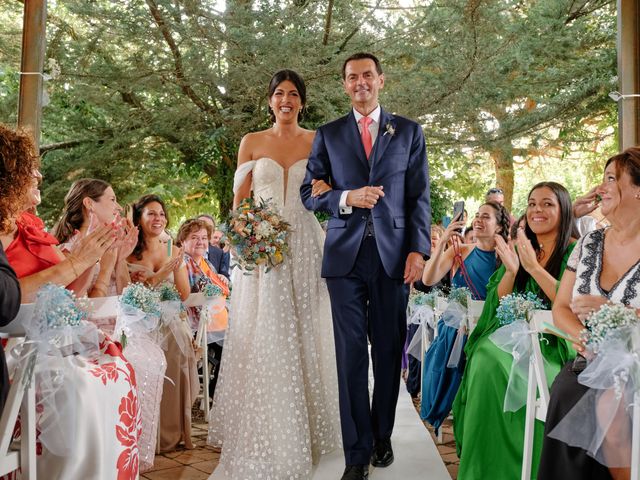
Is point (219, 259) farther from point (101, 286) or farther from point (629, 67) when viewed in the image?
point (629, 67)

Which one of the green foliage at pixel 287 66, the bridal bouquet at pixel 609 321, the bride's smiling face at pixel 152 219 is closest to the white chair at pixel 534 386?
the bridal bouquet at pixel 609 321

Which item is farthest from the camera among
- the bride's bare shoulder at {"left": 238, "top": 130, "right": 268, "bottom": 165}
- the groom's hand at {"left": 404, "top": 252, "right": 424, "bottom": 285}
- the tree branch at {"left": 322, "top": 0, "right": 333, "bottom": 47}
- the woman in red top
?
the tree branch at {"left": 322, "top": 0, "right": 333, "bottom": 47}

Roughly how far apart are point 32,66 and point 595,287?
466 centimetres

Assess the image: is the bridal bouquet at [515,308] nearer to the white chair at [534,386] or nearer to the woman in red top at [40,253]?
the white chair at [534,386]

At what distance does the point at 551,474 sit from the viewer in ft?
7.77

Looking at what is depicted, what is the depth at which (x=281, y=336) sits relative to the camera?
3.93 m

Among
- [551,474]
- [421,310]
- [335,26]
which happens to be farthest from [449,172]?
[551,474]

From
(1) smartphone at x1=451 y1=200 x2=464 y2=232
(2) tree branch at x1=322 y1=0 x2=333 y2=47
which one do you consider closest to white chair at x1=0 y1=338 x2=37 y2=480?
(1) smartphone at x1=451 y1=200 x2=464 y2=232

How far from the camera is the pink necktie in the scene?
3.78m

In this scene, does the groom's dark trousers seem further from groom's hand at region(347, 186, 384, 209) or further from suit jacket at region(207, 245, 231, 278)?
suit jacket at region(207, 245, 231, 278)

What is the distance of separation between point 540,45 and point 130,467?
7.10 m

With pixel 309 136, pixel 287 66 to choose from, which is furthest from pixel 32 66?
pixel 287 66

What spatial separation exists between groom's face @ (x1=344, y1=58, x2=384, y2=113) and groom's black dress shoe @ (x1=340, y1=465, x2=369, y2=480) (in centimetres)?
188

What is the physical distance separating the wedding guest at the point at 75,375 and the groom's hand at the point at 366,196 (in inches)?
49.3
